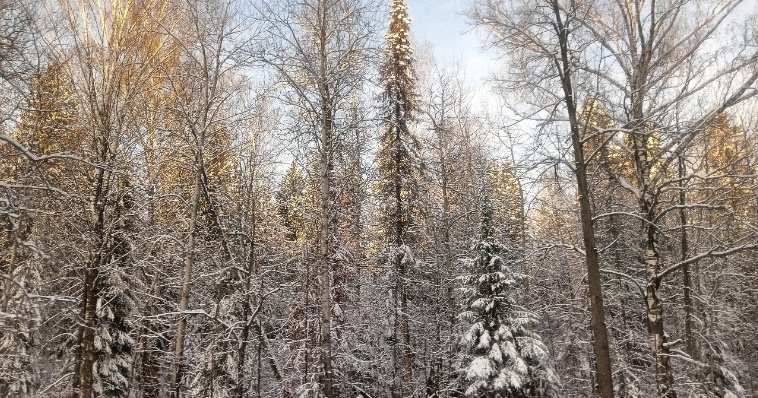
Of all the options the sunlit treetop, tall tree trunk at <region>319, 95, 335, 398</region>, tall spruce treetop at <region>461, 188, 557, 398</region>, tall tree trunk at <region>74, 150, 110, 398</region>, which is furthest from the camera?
the sunlit treetop

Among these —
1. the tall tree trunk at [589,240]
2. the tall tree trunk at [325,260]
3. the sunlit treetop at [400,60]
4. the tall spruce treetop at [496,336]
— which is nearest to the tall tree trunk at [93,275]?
the tall tree trunk at [325,260]

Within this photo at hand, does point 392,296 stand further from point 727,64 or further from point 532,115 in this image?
point 727,64

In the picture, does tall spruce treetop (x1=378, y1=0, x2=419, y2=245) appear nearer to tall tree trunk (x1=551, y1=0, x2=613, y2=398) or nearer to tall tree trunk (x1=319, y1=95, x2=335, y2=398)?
tall tree trunk (x1=319, y1=95, x2=335, y2=398)

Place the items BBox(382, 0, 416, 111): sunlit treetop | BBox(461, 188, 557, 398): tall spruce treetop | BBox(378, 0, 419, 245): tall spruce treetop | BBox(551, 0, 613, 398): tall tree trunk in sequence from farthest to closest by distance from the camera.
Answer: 1. BBox(382, 0, 416, 111): sunlit treetop
2. BBox(378, 0, 419, 245): tall spruce treetop
3. BBox(461, 188, 557, 398): tall spruce treetop
4. BBox(551, 0, 613, 398): tall tree trunk

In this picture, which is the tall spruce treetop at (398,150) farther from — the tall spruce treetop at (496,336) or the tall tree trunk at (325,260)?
the tall tree trunk at (325,260)

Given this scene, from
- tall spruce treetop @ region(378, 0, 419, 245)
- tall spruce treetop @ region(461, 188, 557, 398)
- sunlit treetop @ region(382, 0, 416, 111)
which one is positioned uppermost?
sunlit treetop @ region(382, 0, 416, 111)

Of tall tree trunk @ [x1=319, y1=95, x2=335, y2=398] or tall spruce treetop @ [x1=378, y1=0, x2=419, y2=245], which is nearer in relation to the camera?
tall tree trunk @ [x1=319, y1=95, x2=335, y2=398]

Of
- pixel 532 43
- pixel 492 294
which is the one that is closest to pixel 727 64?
pixel 532 43

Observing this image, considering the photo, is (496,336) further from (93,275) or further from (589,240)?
(93,275)

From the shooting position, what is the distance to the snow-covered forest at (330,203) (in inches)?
330

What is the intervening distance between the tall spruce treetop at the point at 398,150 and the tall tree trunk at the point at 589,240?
9.93 m

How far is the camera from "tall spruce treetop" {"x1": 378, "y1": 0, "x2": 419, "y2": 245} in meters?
17.9

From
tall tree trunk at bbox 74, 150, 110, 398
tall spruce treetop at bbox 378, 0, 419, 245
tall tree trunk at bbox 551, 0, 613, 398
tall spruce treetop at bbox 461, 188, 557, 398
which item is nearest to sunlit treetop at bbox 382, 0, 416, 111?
tall spruce treetop at bbox 378, 0, 419, 245

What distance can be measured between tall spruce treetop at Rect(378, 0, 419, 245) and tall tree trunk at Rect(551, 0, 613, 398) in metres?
9.93
